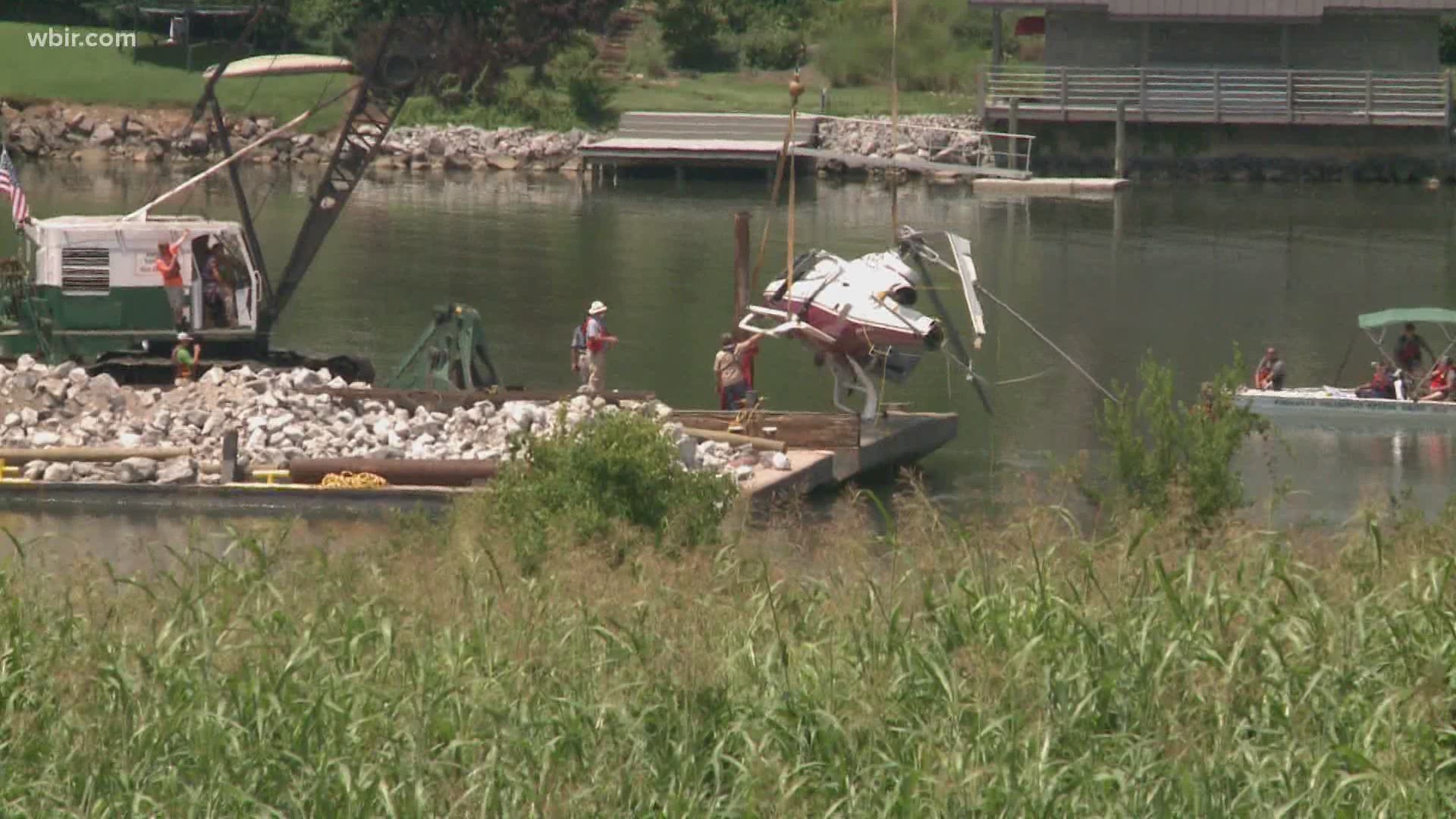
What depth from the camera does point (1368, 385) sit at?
28906 millimetres

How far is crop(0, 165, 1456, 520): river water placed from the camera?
28078 millimetres

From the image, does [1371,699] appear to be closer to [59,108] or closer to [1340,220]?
[1340,220]

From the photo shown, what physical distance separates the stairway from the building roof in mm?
12926

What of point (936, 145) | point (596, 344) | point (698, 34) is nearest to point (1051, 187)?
point (936, 145)

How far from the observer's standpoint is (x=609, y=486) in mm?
17438

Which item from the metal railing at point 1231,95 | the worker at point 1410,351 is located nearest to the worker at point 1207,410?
the worker at point 1410,351

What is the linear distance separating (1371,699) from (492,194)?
48706 mm

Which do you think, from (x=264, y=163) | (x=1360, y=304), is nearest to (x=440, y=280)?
(x=1360, y=304)

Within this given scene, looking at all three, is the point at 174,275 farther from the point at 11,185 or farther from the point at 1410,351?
the point at 1410,351

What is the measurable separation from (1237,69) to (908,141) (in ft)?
28.2

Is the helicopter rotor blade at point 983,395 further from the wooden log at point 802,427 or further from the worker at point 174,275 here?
the worker at point 174,275

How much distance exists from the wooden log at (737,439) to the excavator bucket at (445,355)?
10.3ft

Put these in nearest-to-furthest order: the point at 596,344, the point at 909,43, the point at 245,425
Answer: the point at 245,425 → the point at 596,344 → the point at 909,43

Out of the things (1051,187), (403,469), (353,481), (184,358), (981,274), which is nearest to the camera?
(353,481)
